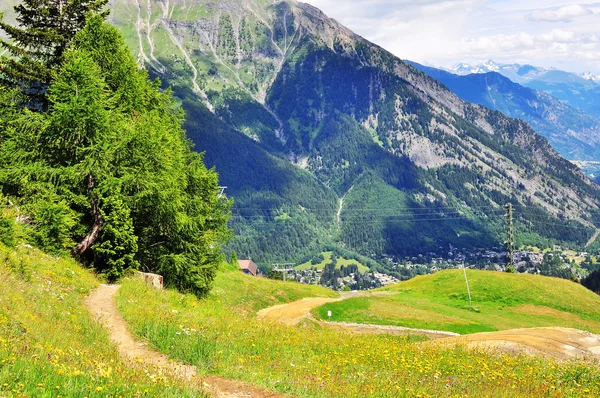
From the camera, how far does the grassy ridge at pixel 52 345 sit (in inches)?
414

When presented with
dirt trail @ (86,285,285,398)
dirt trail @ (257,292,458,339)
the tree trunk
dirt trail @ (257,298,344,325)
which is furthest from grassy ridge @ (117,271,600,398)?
dirt trail @ (257,292,458,339)

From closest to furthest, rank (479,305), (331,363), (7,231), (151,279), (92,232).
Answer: (331,363)
(7,231)
(92,232)
(151,279)
(479,305)

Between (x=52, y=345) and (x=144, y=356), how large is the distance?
11.2 feet

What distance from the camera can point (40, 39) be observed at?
38156 millimetres

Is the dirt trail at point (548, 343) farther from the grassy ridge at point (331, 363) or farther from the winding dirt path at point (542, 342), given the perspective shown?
the grassy ridge at point (331, 363)

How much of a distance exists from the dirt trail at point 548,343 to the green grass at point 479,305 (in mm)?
22668

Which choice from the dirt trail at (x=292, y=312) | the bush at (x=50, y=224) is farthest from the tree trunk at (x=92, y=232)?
the dirt trail at (x=292, y=312)

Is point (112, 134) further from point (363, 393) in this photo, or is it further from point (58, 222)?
point (363, 393)

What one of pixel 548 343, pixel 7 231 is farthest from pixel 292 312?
pixel 7 231

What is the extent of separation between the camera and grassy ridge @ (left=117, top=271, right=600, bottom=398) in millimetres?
15555

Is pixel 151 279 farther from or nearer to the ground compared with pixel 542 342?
nearer to the ground

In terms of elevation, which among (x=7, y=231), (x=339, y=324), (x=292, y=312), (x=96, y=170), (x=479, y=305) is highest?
(x=96, y=170)

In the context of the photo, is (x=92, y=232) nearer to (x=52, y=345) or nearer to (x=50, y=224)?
(x=50, y=224)

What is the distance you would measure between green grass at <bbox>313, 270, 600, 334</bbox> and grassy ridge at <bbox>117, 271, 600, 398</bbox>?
113 feet
